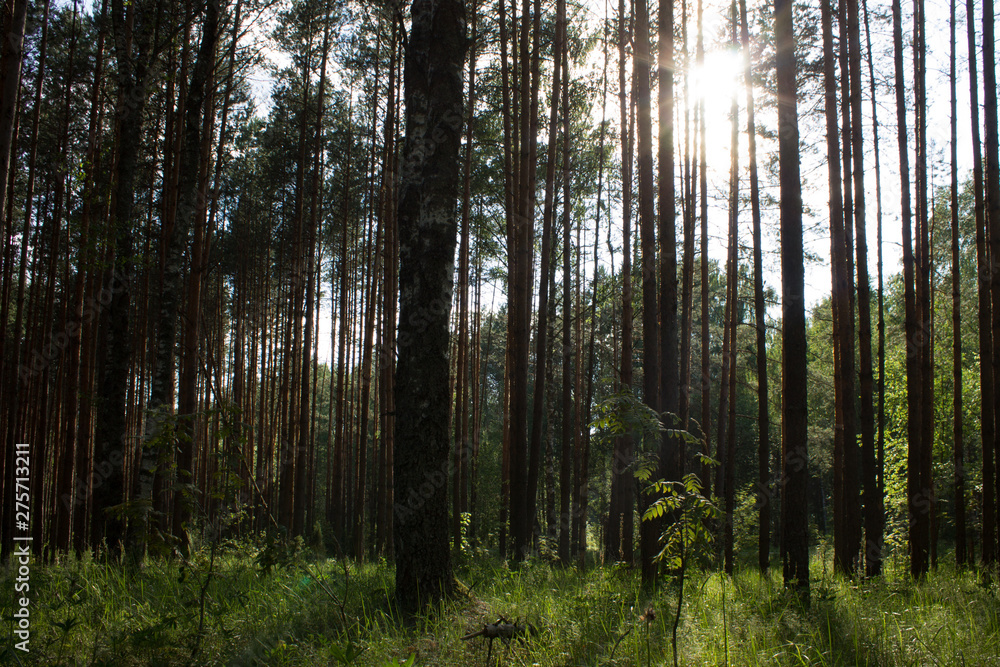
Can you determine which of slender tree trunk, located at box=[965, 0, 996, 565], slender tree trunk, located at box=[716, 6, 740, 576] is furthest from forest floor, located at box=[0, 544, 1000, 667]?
slender tree trunk, located at box=[716, 6, 740, 576]

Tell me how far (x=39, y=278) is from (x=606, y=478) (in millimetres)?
19396

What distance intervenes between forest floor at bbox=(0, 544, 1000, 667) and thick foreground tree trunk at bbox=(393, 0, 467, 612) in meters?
0.41

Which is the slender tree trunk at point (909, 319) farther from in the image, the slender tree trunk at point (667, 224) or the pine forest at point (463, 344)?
the slender tree trunk at point (667, 224)

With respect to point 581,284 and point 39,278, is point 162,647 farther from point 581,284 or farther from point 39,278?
point 581,284

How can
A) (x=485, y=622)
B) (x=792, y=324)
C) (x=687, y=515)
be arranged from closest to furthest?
(x=687, y=515) < (x=485, y=622) < (x=792, y=324)

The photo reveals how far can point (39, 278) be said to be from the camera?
12.0 m

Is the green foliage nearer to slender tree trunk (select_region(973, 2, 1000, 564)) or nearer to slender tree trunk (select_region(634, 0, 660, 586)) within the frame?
slender tree trunk (select_region(634, 0, 660, 586))

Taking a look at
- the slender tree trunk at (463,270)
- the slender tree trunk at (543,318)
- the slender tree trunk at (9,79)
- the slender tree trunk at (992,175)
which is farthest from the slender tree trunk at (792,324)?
the slender tree trunk at (9,79)

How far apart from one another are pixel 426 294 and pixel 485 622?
2.20 m

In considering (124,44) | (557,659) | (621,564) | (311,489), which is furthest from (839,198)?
(311,489)

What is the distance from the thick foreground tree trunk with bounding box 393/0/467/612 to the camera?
12.1 ft

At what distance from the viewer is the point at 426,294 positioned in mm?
3959

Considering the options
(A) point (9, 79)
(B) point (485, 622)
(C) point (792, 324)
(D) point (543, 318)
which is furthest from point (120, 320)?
(C) point (792, 324)

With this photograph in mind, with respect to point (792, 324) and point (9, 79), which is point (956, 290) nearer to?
point (792, 324)
